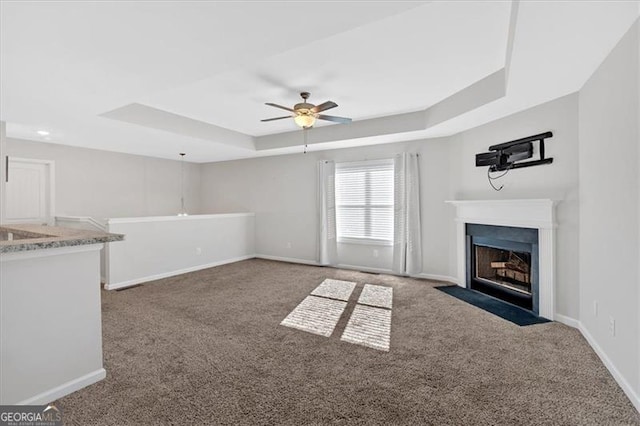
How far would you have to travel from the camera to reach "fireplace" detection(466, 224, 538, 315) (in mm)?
3541

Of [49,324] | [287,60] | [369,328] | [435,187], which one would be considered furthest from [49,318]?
[435,187]

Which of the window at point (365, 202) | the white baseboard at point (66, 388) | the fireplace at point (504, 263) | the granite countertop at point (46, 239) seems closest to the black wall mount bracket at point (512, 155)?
the fireplace at point (504, 263)

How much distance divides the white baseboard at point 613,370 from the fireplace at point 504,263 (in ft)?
2.24

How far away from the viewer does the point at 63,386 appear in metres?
1.97

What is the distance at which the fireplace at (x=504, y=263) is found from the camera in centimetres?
354

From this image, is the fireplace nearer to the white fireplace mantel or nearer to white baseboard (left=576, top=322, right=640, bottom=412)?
the white fireplace mantel

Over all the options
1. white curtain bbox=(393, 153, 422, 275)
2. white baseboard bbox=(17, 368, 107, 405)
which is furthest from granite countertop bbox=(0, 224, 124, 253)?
white curtain bbox=(393, 153, 422, 275)

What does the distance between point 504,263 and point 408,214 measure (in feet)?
5.13

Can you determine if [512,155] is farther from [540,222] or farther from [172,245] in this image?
[172,245]

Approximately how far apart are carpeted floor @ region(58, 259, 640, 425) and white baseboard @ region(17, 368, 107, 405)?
0.15 feet

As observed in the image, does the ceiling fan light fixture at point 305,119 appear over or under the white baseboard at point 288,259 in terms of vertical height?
over

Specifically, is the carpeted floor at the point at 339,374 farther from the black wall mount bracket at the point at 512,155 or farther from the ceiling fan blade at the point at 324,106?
the ceiling fan blade at the point at 324,106

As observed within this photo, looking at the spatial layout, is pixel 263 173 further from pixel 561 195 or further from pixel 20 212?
pixel 561 195

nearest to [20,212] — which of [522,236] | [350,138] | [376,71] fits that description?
[350,138]
